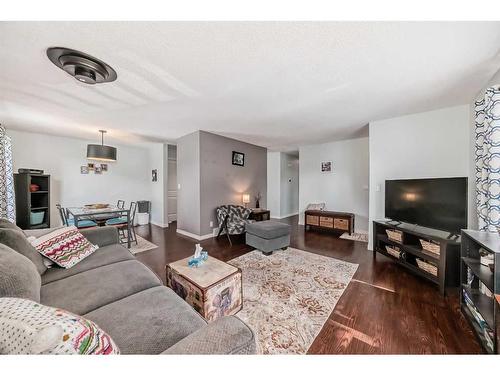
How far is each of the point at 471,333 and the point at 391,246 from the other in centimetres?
134

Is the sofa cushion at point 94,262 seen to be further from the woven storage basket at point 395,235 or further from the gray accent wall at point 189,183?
the woven storage basket at point 395,235

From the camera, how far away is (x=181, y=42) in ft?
4.64

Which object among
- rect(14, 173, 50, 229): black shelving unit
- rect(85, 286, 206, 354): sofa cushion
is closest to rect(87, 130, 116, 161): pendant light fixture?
rect(14, 173, 50, 229): black shelving unit

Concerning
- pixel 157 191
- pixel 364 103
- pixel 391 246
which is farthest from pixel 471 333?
pixel 157 191

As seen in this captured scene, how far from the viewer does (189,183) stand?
429cm

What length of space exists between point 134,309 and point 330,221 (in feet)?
13.9

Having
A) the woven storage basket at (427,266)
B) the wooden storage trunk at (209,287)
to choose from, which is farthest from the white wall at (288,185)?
the wooden storage trunk at (209,287)

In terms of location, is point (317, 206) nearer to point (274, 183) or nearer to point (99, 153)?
point (274, 183)

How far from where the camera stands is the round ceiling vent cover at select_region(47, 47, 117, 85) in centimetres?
150

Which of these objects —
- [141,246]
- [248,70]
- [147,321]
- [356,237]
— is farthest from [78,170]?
[356,237]

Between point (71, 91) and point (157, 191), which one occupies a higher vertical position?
point (71, 91)

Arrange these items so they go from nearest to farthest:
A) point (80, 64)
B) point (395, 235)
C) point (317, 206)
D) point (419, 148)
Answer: point (80, 64), point (395, 235), point (419, 148), point (317, 206)

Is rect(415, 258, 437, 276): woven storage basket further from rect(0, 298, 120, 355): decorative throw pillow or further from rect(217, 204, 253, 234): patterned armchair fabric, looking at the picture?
rect(0, 298, 120, 355): decorative throw pillow
